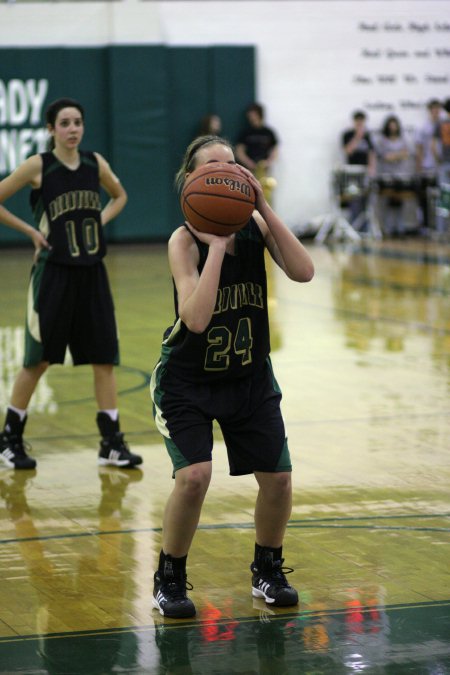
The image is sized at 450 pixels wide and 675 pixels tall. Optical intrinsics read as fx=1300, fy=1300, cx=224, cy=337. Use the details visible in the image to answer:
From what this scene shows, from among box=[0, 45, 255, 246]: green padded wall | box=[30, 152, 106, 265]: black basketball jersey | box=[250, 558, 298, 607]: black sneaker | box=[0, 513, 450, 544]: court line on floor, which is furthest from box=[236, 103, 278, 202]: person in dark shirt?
box=[250, 558, 298, 607]: black sneaker

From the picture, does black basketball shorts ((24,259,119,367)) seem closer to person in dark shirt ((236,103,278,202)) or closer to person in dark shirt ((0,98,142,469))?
person in dark shirt ((0,98,142,469))

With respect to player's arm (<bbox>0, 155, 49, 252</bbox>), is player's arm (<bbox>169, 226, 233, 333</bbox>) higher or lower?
lower

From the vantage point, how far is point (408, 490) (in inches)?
237

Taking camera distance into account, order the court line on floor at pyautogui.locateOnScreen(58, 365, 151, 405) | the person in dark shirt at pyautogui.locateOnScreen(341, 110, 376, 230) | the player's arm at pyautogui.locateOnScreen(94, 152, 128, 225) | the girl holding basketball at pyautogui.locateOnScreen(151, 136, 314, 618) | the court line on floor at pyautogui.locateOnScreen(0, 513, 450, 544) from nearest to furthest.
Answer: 1. the girl holding basketball at pyautogui.locateOnScreen(151, 136, 314, 618)
2. the court line on floor at pyautogui.locateOnScreen(0, 513, 450, 544)
3. the player's arm at pyautogui.locateOnScreen(94, 152, 128, 225)
4. the court line on floor at pyautogui.locateOnScreen(58, 365, 151, 405)
5. the person in dark shirt at pyautogui.locateOnScreen(341, 110, 376, 230)

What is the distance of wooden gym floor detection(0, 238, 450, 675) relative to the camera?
160 inches

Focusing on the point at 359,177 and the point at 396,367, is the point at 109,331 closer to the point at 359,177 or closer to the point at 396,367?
the point at 396,367

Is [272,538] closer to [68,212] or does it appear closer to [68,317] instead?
[68,317]

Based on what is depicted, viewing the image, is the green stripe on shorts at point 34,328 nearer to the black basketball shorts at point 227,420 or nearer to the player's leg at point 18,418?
the player's leg at point 18,418

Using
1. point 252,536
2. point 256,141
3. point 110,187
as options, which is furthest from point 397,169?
point 252,536

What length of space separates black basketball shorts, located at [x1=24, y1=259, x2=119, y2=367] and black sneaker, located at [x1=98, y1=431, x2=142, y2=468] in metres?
0.40

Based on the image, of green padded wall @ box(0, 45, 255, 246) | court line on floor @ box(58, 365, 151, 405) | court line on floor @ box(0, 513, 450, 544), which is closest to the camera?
court line on floor @ box(0, 513, 450, 544)

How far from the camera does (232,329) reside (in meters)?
4.34

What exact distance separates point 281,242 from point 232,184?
299 mm

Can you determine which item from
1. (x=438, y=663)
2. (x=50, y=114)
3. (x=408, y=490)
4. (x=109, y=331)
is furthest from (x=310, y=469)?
(x=438, y=663)
